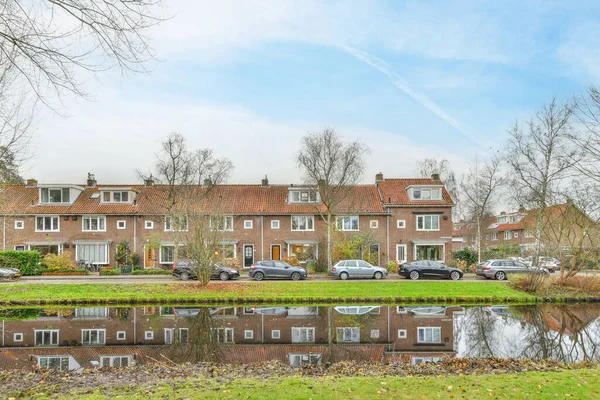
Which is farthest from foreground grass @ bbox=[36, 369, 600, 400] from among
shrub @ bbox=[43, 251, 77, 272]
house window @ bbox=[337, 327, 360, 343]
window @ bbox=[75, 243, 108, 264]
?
window @ bbox=[75, 243, 108, 264]

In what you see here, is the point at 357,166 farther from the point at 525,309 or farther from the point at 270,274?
the point at 525,309

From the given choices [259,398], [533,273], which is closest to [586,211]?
[533,273]

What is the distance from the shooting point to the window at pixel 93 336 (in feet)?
45.2

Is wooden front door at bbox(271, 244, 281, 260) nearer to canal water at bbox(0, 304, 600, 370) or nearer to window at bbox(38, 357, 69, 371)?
canal water at bbox(0, 304, 600, 370)

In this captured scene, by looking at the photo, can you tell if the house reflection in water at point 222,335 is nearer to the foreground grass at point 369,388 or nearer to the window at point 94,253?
the foreground grass at point 369,388

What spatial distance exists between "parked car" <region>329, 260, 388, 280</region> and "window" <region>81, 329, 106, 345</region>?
672 inches

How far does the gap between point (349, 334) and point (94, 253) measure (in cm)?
3002

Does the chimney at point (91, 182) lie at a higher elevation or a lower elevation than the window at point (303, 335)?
higher

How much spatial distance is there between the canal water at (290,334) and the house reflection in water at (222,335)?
0.10 feet

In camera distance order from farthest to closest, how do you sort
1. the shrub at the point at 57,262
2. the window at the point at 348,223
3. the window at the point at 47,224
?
the window at the point at 348,223
the window at the point at 47,224
the shrub at the point at 57,262

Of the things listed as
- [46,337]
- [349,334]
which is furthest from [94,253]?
[349,334]

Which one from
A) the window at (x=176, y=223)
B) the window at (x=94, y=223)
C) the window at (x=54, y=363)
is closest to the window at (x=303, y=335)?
the window at (x=54, y=363)

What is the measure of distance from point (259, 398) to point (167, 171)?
103 feet

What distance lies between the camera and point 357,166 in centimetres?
3419
